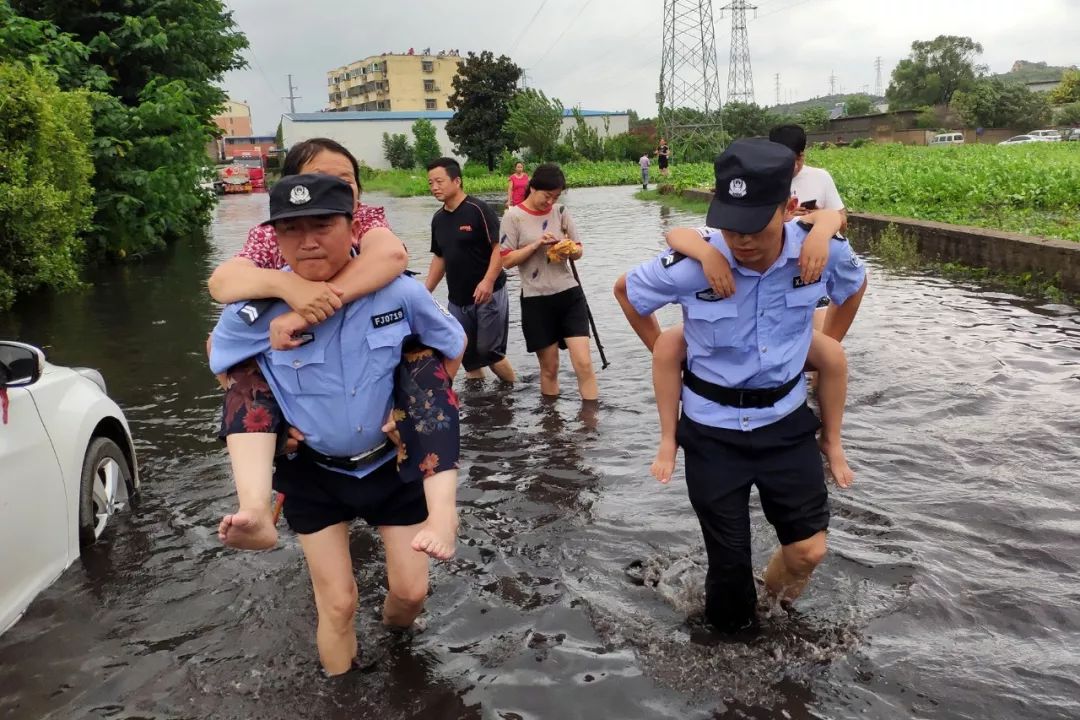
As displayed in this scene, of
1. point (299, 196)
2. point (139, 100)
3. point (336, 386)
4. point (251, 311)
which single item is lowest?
point (336, 386)

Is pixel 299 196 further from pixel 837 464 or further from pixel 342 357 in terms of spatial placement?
pixel 837 464

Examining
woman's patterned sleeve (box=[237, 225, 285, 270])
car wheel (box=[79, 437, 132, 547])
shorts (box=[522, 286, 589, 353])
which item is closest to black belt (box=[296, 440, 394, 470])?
woman's patterned sleeve (box=[237, 225, 285, 270])

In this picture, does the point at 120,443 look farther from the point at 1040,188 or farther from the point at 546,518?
the point at 1040,188

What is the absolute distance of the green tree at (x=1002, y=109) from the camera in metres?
70.9

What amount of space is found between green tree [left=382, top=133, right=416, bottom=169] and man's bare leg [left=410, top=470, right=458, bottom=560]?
82.6 meters

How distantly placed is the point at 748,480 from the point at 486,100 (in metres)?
64.2

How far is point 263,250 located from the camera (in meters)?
3.16

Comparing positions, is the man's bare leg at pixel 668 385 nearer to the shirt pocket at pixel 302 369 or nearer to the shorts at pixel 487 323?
the shirt pocket at pixel 302 369

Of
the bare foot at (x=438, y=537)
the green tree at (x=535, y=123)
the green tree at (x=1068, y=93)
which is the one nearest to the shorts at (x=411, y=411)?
the bare foot at (x=438, y=537)

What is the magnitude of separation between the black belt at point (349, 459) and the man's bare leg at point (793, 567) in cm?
168

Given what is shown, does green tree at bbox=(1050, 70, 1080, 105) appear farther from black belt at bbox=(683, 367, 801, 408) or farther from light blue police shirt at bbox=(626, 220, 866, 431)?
black belt at bbox=(683, 367, 801, 408)

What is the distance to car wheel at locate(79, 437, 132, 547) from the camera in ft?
14.8

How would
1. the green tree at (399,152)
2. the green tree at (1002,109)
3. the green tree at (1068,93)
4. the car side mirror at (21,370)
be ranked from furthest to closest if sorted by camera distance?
the green tree at (399,152)
the green tree at (1068,93)
the green tree at (1002,109)
the car side mirror at (21,370)

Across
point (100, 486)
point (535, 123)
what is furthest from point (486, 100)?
point (100, 486)
